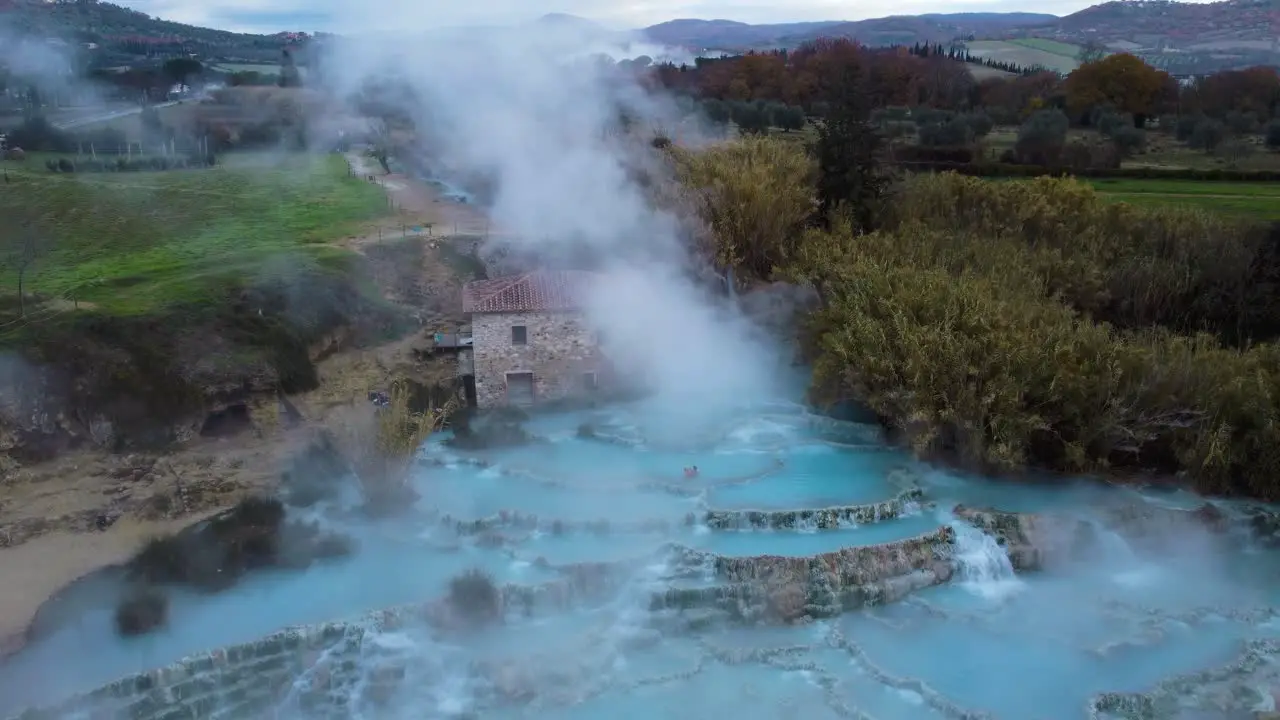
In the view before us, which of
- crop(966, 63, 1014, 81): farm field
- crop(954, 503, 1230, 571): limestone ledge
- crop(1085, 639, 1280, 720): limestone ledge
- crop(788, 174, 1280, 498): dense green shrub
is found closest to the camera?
crop(1085, 639, 1280, 720): limestone ledge

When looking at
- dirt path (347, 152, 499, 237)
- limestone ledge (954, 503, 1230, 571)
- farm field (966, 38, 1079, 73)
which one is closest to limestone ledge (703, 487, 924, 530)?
limestone ledge (954, 503, 1230, 571)

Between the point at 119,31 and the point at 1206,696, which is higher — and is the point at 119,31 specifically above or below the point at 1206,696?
above

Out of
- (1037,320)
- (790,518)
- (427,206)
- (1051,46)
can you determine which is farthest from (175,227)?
(1051,46)

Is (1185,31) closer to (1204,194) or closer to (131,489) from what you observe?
(1204,194)

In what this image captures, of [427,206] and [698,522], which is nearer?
[698,522]

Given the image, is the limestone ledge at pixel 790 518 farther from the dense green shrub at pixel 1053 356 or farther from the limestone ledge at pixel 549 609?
the dense green shrub at pixel 1053 356

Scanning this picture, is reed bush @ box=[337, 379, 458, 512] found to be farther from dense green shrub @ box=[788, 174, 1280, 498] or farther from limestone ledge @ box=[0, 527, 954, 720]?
dense green shrub @ box=[788, 174, 1280, 498]

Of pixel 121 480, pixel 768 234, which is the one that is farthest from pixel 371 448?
pixel 768 234

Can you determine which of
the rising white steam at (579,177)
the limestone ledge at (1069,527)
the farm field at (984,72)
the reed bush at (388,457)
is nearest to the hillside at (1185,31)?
the farm field at (984,72)
